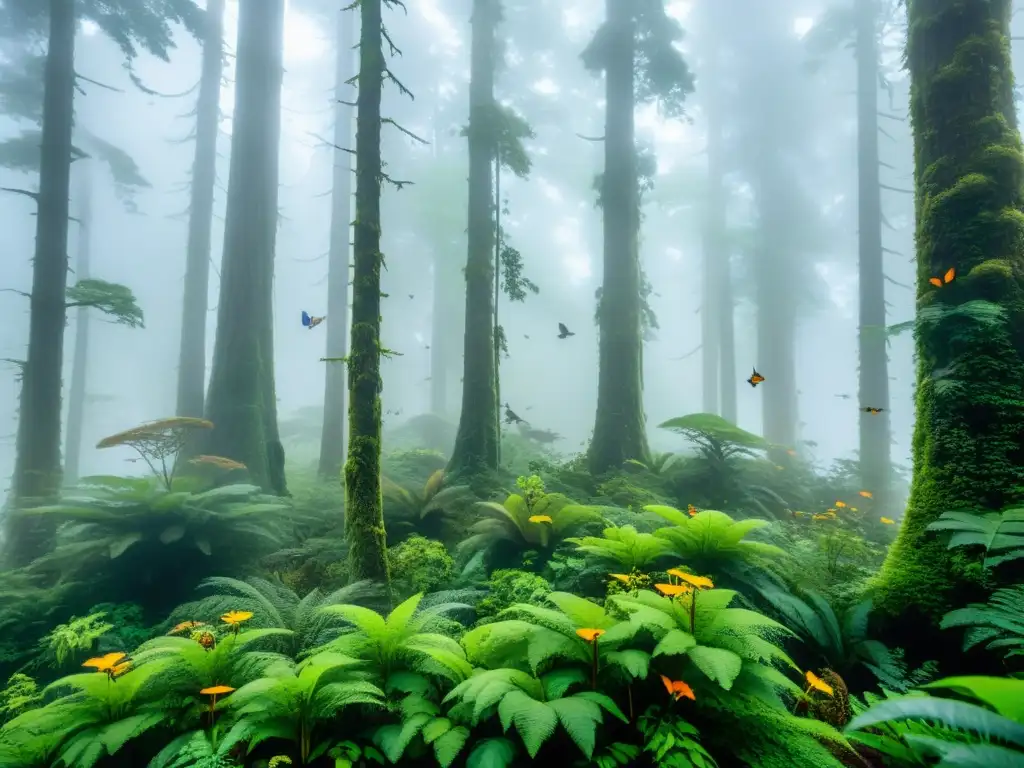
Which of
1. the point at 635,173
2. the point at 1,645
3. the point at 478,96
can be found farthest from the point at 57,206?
the point at 635,173

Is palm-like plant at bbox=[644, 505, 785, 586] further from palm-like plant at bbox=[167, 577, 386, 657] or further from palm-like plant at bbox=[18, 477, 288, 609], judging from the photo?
palm-like plant at bbox=[18, 477, 288, 609]

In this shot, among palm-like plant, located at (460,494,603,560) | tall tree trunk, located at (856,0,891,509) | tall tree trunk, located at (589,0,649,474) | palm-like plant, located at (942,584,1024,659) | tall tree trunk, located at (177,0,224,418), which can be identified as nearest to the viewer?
palm-like plant, located at (942,584,1024,659)

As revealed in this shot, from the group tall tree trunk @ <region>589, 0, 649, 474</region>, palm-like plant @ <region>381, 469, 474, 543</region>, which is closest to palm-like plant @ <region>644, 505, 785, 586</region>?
palm-like plant @ <region>381, 469, 474, 543</region>

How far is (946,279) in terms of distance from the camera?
3.94 m

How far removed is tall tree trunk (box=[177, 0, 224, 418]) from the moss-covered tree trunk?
16085 mm

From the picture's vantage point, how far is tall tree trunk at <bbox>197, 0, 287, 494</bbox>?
8.55 meters

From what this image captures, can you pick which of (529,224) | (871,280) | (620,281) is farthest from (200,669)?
(529,224)

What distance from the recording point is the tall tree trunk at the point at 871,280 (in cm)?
1338

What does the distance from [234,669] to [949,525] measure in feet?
15.9

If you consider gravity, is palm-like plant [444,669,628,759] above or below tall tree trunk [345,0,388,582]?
below

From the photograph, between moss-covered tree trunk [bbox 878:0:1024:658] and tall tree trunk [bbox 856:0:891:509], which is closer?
moss-covered tree trunk [bbox 878:0:1024:658]

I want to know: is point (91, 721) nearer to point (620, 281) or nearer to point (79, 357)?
point (620, 281)

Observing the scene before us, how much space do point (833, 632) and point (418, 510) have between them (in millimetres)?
5378

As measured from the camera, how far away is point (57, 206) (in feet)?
26.1
